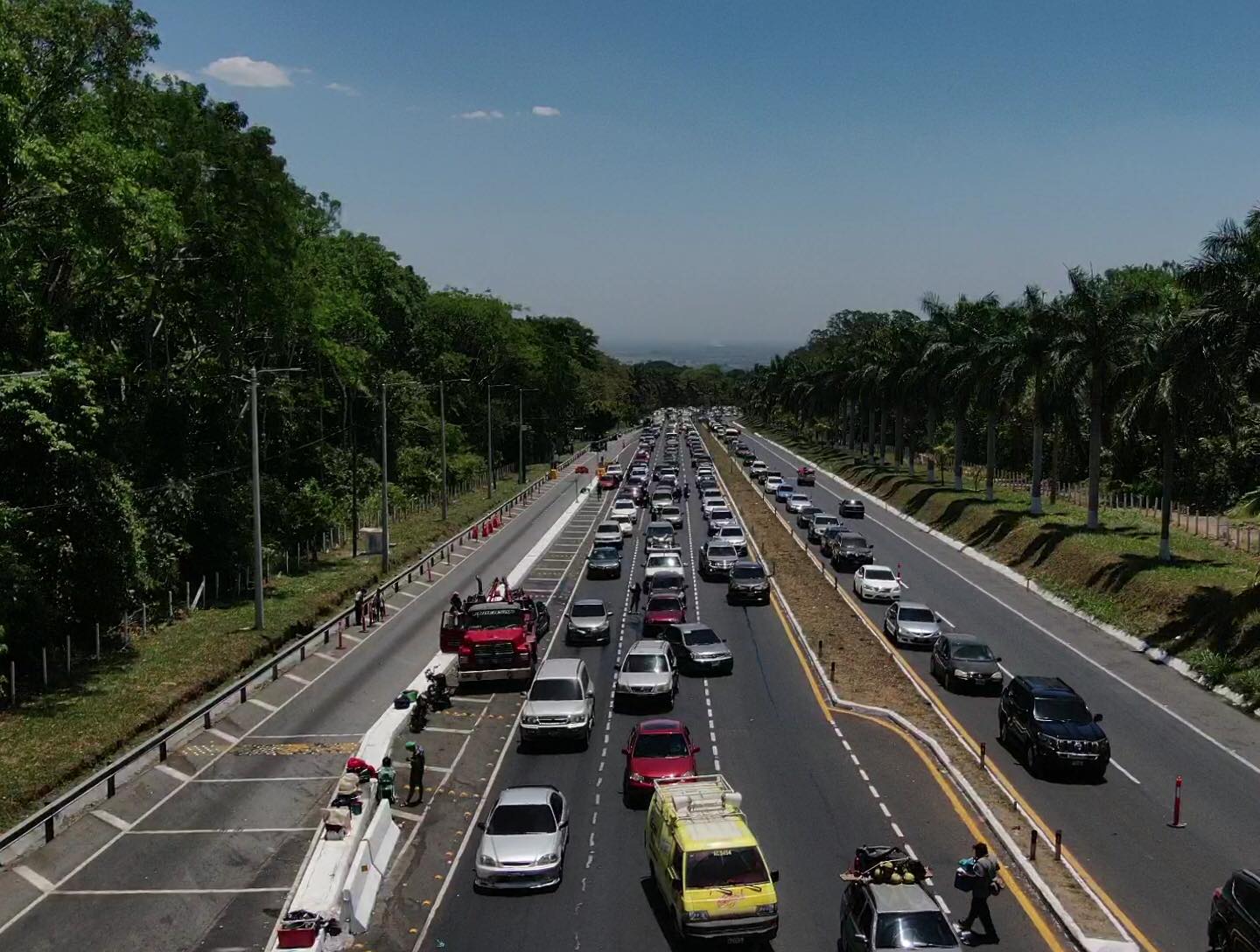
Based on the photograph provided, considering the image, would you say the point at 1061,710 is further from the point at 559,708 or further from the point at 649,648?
the point at 559,708

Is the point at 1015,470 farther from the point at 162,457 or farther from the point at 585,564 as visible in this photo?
the point at 162,457

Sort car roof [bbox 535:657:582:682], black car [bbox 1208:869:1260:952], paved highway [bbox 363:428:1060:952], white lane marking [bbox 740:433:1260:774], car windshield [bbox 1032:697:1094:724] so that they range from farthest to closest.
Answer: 1. car roof [bbox 535:657:582:682]
2. white lane marking [bbox 740:433:1260:774]
3. car windshield [bbox 1032:697:1094:724]
4. paved highway [bbox 363:428:1060:952]
5. black car [bbox 1208:869:1260:952]

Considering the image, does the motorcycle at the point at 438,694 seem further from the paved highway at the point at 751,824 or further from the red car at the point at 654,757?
the red car at the point at 654,757

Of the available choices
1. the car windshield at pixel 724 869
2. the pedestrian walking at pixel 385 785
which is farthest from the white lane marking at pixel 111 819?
the car windshield at pixel 724 869

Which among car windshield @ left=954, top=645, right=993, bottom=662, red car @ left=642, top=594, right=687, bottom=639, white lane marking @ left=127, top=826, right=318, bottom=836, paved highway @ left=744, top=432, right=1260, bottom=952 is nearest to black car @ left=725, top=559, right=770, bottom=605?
red car @ left=642, top=594, right=687, bottom=639

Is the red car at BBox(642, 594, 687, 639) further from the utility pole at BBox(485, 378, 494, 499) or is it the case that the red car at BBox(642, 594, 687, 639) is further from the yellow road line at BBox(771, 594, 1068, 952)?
the utility pole at BBox(485, 378, 494, 499)

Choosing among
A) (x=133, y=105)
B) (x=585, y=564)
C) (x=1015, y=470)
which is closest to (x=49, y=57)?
(x=133, y=105)
